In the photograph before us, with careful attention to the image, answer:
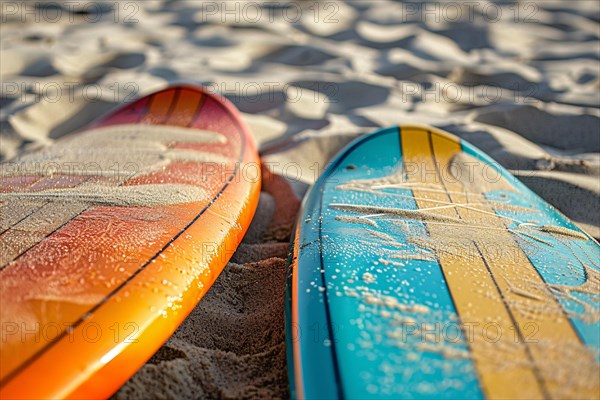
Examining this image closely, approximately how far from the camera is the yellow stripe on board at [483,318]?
94cm

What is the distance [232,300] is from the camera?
143 cm

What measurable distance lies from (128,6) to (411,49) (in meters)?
3.04

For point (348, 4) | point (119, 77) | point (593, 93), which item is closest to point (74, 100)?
point (119, 77)

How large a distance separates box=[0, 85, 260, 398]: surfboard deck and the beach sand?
117mm

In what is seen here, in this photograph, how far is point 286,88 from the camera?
3232 mm

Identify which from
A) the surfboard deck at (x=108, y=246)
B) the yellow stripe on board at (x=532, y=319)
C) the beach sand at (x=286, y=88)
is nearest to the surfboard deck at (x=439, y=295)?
the yellow stripe on board at (x=532, y=319)

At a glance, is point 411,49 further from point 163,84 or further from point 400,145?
point 400,145

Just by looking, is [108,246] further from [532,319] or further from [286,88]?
[286,88]

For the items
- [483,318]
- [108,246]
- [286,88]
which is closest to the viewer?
[483,318]

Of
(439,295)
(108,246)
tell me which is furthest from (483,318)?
(108,246)

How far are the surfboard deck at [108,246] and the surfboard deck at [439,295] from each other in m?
0.28

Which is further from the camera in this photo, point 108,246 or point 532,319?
point 108,246

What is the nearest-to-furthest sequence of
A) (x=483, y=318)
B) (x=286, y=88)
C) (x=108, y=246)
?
(x=483, y=318) → (x=108, y=246) → (x=286, y=88)

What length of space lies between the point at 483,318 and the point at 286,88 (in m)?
2.39
